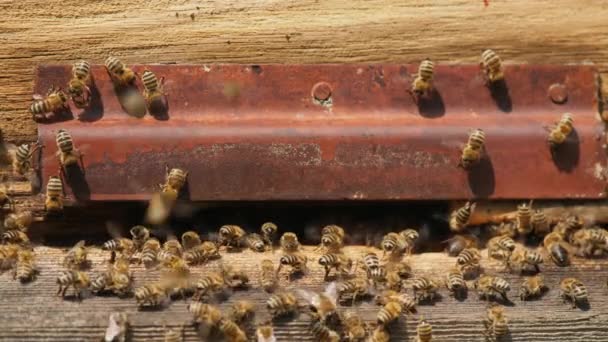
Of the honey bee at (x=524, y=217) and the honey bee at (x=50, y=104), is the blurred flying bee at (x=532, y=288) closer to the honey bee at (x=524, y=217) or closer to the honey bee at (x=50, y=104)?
the honey bee at (x=524, y=217)

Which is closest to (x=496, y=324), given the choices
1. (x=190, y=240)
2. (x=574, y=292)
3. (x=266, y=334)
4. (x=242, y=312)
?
(x=574, y=292)

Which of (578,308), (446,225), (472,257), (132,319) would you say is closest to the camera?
(132,319)

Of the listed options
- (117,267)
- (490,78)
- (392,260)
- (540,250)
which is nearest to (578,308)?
(540,250)

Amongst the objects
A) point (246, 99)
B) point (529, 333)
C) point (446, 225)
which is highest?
point (246, 99)

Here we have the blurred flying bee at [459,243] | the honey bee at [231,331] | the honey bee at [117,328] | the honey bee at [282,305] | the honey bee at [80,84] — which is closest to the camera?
the honey bee at [117,328]

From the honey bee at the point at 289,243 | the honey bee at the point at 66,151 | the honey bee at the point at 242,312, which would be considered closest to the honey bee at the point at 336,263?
the honey bee at the point at 289,243

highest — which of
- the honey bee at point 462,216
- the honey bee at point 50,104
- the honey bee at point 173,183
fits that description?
the honey bee at point 50,104

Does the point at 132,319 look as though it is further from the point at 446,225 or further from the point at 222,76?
the point at 446,225

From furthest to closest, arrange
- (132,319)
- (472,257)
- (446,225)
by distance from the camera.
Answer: (446,225), (472,257), (132,319)
